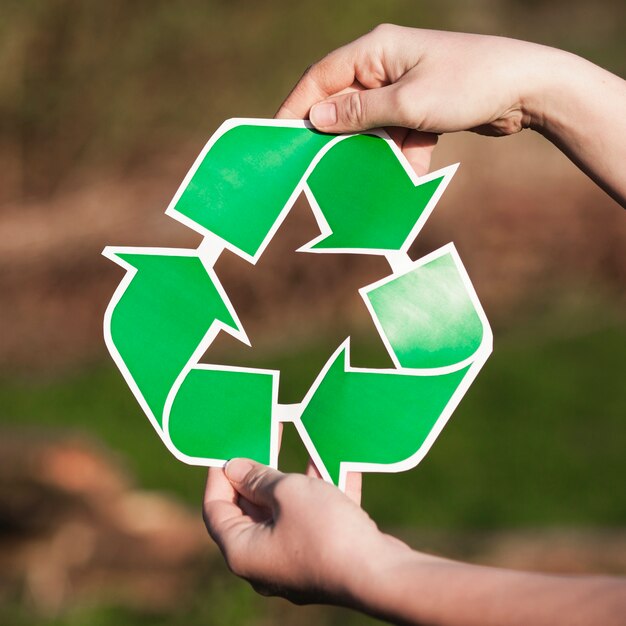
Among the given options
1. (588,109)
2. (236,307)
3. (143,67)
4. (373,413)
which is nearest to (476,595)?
(373,413)

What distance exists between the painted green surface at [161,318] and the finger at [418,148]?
323mm

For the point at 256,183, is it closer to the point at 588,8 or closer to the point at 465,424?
the point at 465,424

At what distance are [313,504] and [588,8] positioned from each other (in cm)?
614

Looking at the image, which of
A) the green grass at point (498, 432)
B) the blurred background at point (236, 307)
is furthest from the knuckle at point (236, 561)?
the green grass at point (498, 432)

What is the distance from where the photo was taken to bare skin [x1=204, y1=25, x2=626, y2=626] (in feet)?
3.01

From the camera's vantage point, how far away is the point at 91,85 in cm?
446

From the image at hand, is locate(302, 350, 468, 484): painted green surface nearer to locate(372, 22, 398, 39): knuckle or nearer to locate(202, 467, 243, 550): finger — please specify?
locate(202, 467, 243, 550): finger

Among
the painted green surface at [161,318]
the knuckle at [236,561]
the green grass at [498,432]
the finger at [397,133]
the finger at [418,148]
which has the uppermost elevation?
the finger at [397,133]

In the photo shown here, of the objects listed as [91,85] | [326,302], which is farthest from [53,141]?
[326,302]

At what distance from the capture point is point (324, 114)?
1209 millimetres

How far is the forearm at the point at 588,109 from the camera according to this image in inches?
48.1

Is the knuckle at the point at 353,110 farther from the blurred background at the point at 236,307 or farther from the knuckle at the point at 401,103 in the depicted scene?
the blurred background at the point at 236,307

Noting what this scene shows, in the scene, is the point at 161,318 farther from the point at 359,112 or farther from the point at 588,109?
the point at 588,109

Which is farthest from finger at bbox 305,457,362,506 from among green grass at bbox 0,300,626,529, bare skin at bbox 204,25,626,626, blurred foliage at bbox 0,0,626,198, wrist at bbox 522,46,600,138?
blurred foliage at bbox 0,0,626,198
